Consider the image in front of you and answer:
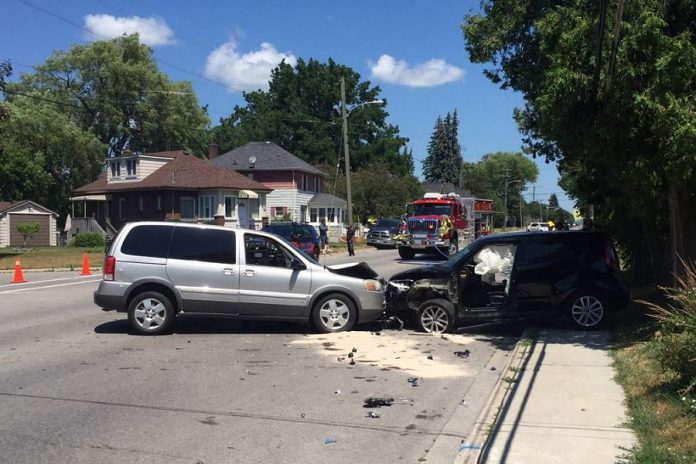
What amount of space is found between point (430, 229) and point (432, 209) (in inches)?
89.5

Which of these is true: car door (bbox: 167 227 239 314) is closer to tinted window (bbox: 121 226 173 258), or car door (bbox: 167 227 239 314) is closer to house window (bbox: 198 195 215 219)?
tinted window (bbox: 121 226 173 258)

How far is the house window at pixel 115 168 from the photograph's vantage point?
157ft

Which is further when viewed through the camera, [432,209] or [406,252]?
[432,209]

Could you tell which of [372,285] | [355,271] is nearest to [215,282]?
[355,271]

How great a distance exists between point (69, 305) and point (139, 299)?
4986 millimetres

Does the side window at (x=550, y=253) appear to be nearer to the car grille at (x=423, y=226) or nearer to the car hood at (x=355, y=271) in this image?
the car hood at (x=355, y=271)

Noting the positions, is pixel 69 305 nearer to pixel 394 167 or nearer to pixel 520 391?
pixel 520 391

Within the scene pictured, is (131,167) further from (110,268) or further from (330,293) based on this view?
(330,293)

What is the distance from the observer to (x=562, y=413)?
6258 mm

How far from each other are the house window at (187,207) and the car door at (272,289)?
3532cm

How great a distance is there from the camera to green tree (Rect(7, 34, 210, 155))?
189ft

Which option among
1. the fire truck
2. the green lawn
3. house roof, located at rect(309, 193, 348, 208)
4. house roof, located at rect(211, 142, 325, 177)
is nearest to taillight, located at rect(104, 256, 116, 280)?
the green lawn

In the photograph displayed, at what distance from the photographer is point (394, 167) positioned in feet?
291

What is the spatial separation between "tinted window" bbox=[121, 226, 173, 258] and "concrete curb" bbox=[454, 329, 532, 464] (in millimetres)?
5537
